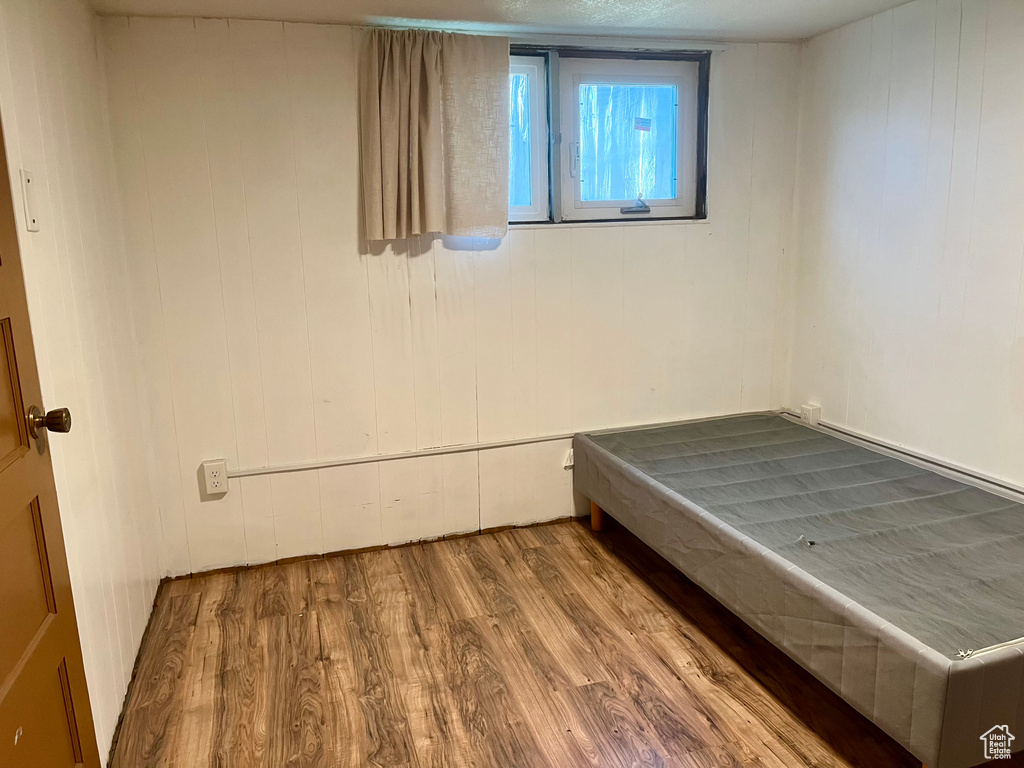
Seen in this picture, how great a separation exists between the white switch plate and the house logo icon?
92.9 inches

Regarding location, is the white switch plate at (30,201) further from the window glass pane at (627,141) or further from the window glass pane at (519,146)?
the window glass pane at (627,141)

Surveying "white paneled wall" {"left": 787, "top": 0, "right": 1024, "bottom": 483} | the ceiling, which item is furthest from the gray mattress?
the ceiling

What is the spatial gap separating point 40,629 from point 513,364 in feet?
6.92

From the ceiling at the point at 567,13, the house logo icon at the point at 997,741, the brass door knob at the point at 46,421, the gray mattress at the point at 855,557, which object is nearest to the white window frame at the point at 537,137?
the ceiling at the point at 567,13

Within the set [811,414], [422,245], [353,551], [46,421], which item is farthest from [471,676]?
[811,414]

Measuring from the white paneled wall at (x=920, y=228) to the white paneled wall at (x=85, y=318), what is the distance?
9.25 ft

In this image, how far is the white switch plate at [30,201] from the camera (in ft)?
5.31

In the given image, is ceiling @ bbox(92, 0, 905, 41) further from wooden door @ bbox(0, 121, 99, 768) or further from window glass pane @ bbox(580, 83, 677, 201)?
wooden door @ bbox(0, 121, 99, 768)

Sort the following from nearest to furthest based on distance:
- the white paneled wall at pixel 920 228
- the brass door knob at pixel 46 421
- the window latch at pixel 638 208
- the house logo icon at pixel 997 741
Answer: the brass door knob at pixel 46 421
the house logo icon at pixel 997 741
the white paneled wall at pixel 920 228
the window latch at pixel 638 208

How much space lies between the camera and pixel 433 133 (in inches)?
113

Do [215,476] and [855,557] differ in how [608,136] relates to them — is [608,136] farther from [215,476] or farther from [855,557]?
[215,476]

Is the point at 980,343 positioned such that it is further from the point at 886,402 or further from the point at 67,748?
the point at 67,748

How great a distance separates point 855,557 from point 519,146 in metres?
2.05

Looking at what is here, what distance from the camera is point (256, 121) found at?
2.76 meters
